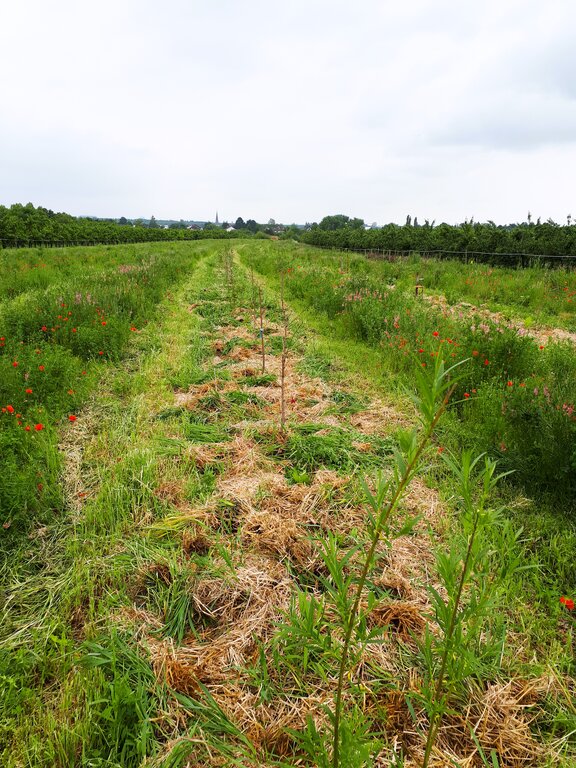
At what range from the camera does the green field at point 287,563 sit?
1564 millimetres

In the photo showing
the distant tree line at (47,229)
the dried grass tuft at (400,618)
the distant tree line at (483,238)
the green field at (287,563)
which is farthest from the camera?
the distant tree line at (47,229)

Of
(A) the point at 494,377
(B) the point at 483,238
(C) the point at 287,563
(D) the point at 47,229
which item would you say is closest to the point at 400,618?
(C) the point at 287,563

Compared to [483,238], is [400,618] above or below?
below

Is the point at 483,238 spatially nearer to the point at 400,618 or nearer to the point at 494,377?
the point at 494,377

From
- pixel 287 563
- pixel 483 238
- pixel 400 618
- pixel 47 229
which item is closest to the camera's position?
pixel 400 618

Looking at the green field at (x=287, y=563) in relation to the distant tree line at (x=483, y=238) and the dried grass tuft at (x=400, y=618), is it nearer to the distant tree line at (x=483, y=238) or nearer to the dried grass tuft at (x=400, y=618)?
the dried grass tuft at (x=400, y=618)

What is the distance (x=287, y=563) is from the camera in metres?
2.47

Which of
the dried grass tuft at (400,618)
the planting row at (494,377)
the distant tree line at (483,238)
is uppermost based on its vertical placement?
the distant tree line at (483,238)

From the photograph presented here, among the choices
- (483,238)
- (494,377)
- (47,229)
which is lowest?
(494,377)

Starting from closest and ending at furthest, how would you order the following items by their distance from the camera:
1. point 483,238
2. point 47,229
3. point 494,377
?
point 494,377 < point 483,238 < point 47,229

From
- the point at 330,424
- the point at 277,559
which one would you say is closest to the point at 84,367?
the point at 330,424

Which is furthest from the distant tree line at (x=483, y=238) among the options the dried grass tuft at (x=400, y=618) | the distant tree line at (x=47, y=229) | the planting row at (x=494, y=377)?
the distant tree line at (x=47, y=229)

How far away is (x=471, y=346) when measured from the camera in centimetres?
520

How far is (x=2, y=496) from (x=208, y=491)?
4.38 feet
